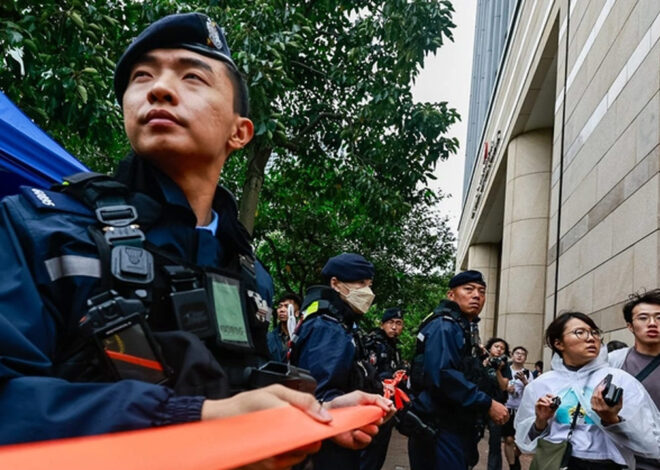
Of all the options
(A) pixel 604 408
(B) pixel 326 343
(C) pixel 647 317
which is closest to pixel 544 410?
(A) pixel 604 408

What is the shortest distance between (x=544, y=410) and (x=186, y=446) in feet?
12.5

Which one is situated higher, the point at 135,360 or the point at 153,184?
the point at 153,184

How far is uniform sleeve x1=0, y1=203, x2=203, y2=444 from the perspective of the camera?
1.01 meters

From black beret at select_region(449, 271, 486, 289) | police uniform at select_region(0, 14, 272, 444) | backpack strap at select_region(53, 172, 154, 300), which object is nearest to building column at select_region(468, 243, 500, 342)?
black beret at select_region(449, 271, 486, 289)

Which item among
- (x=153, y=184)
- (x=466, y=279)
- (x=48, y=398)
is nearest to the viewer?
(x=48, y=398)

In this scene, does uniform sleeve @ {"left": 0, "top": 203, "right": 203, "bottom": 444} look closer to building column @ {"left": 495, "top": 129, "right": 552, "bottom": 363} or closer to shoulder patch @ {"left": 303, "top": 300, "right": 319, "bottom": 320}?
shoulder patch @ {"left": 303, "top": 300, "right": 319, "bottom": 320}

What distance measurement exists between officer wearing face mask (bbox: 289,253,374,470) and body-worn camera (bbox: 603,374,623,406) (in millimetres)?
1547

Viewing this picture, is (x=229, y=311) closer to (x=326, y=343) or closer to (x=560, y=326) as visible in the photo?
(x=326, y=343)

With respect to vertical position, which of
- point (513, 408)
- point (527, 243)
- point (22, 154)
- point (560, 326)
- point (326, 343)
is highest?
point (527, 243)

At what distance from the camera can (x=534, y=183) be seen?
19453mm

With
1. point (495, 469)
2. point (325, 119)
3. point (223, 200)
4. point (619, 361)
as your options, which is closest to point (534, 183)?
point (325, 119)

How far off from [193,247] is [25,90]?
14.3 ft

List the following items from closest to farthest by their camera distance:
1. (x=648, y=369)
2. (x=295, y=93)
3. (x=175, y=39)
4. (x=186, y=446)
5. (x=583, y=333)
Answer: (x=186, y=446), (x=175, y=39), (x=648, y=369), (x=583, y=333), (x=295, y=93)

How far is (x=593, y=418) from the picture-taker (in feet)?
13.7
